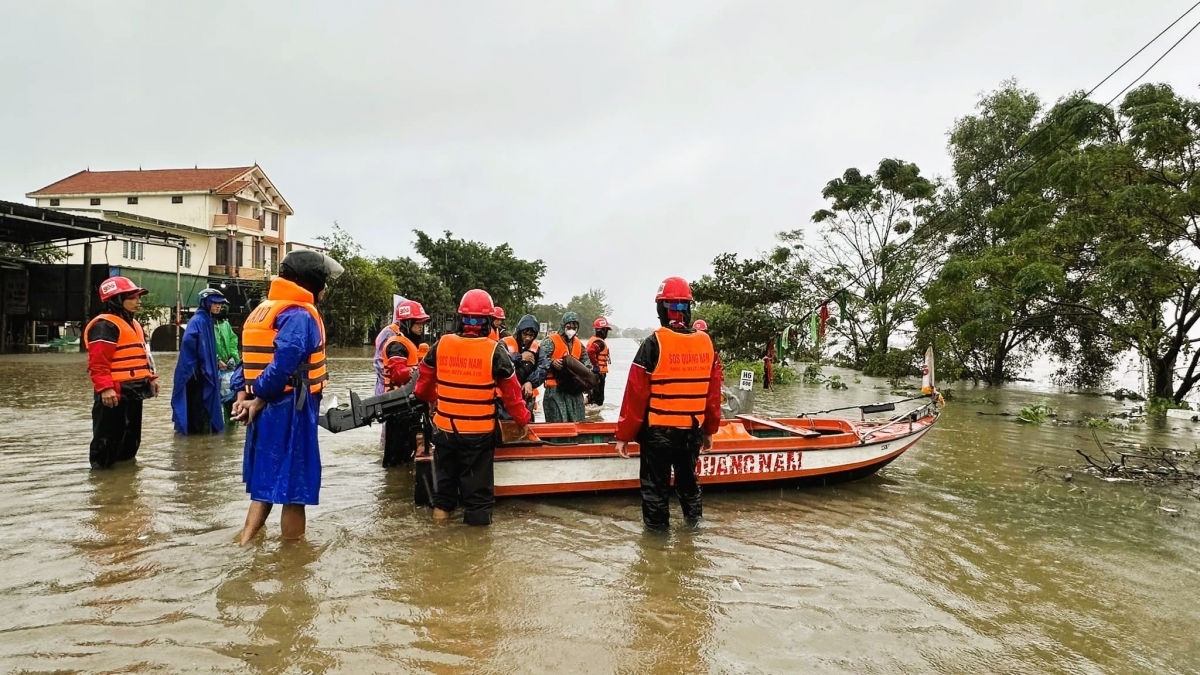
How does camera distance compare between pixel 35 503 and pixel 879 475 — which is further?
pixel 879 475

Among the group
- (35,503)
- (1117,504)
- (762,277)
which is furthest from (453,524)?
(762,277)

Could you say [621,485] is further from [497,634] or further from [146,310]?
[146,310]

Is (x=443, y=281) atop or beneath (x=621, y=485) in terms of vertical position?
atop

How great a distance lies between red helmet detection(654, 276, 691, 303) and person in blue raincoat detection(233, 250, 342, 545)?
2.30 m

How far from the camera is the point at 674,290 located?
4836 millimetres

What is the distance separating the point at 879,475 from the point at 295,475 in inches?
233

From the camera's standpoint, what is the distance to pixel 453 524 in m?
4.88

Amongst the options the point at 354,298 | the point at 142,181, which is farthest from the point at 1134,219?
the point at 142,181

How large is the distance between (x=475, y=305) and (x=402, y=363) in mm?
2077

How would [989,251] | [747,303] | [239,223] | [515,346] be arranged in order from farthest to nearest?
[239,223], [747,303], [989,251], [515,346]

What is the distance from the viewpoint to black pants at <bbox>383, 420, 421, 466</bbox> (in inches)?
266

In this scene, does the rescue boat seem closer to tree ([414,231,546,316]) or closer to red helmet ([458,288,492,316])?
red helmet ([458,288,492,316])

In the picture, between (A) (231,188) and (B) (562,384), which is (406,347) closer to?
(B) (562,384)

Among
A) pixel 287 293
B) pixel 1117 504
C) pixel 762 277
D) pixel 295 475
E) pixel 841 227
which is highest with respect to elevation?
pixel 841 227
